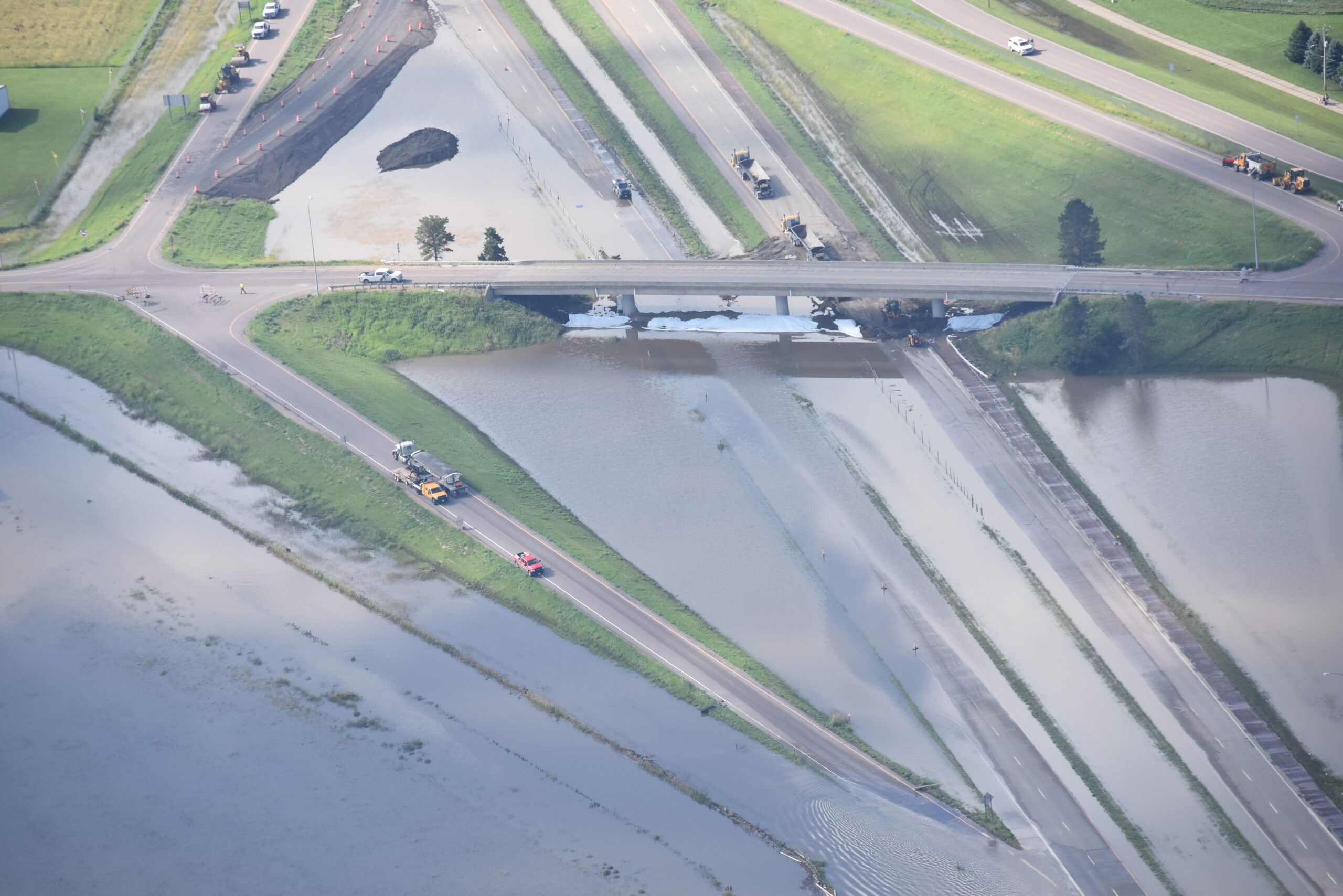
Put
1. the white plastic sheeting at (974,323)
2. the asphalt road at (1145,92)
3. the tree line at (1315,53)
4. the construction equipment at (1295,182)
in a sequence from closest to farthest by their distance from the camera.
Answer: the white plastic sheeting at (974,323) → the construction equipment at (1295,182) → the asphalt road at (1145,92) → the tree line at (1315,53)

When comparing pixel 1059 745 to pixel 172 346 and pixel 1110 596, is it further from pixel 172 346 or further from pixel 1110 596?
pixel 172 346

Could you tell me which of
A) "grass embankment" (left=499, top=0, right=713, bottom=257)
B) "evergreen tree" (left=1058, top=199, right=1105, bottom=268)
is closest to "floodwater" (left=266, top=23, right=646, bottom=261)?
"grass embankment" (left=499, top=0, right=713, bottom=257)

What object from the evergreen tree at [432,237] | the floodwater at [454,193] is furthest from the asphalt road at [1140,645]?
the evergreen tree at [432,237]

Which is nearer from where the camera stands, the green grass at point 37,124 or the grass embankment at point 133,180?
the grass embankment at point 133,180

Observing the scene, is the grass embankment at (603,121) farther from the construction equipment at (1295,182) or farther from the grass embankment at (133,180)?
the construction equipment at (1295,182)

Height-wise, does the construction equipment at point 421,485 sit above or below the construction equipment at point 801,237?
below

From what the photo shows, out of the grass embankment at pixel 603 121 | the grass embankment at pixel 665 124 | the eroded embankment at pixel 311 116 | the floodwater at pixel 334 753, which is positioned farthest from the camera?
the eroded embankment at pixel 311 116

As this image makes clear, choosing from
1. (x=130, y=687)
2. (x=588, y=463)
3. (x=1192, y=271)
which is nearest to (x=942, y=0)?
(x=1192, y=271)
